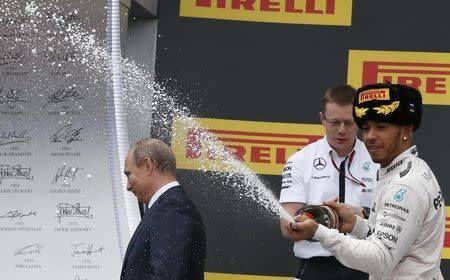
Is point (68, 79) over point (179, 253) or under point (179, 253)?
over

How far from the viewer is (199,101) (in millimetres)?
6242

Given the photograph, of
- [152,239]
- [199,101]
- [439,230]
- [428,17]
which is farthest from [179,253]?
[428,17]

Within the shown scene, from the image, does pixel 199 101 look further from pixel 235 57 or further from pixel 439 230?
pixel 439 230

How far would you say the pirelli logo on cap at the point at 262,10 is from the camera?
622cm

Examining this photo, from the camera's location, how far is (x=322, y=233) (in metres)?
3.64

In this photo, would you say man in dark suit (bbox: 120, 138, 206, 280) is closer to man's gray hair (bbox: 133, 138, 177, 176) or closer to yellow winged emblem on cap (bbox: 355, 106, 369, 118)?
man's gray hair (bbox: 133, 138, 177, 176)

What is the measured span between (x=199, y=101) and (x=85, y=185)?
34.6 inches
